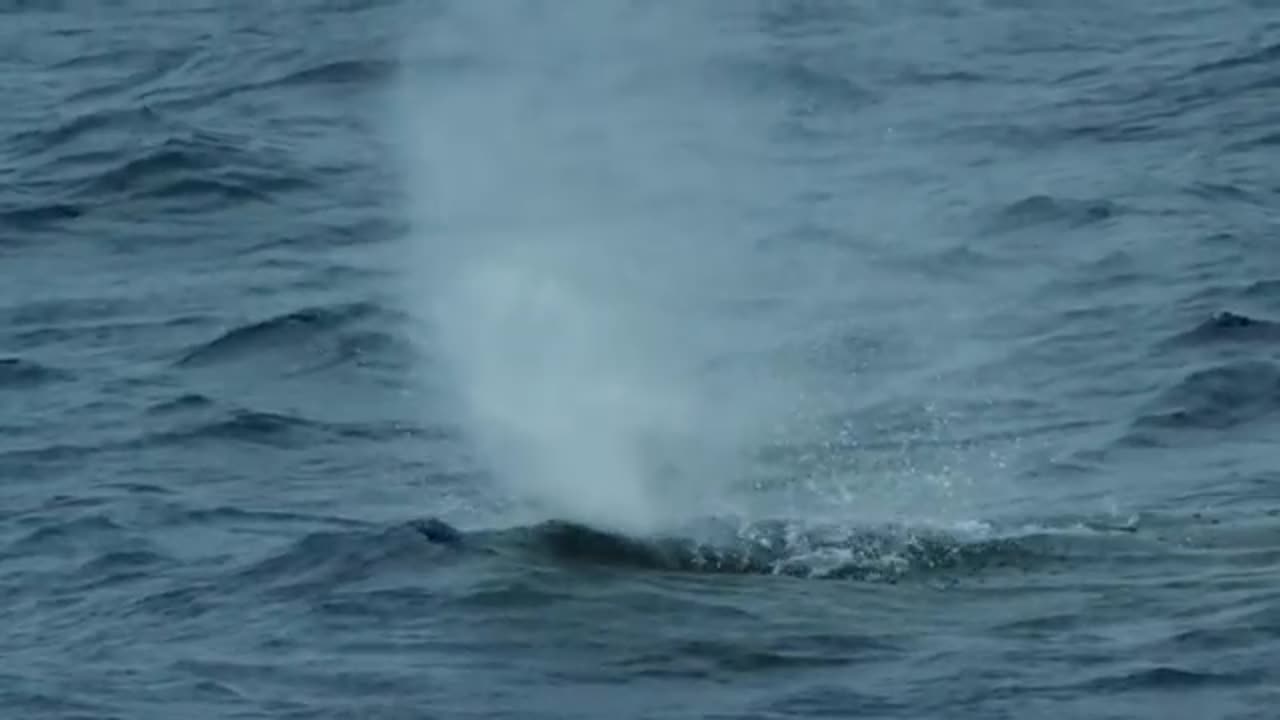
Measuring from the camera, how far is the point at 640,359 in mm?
25859

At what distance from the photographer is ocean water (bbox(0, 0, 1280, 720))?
19391 mm

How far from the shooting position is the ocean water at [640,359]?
1939cm

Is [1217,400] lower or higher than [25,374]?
higher

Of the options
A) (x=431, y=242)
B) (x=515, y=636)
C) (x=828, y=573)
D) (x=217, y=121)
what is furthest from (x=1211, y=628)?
(x=217, y=121)

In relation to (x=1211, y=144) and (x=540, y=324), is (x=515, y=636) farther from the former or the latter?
(x=1211, y=144)

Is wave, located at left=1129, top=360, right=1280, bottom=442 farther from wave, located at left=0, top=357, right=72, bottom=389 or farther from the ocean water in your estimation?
wave, located at left=0, top=357, right=72, bottom=389

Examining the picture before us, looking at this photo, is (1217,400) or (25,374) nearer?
(1217,400)

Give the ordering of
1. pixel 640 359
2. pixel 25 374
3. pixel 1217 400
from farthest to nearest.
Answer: pixel 25 374 < pixel 640 359 < pixel 1217 400

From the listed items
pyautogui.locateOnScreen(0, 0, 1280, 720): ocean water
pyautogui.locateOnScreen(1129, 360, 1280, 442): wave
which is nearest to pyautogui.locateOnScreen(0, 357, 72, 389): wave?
pyautogui.locateOnScreen(0, 0, 1280, 720): ocean water

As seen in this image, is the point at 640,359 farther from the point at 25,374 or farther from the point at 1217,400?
the point at 25,374

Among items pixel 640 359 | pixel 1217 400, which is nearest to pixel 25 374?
pixel 640 359

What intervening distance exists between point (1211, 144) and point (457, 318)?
339 inches

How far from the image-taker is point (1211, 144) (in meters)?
32.2

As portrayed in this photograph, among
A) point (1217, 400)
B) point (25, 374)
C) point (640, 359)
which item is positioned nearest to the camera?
point (1217, 400)
